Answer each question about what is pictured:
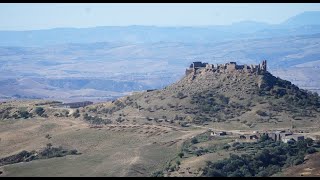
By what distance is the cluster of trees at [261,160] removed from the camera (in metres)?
33.0

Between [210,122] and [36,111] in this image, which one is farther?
[36,111]

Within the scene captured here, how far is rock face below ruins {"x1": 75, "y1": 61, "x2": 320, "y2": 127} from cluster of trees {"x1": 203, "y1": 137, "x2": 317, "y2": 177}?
9.94 m

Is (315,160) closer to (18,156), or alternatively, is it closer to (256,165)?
(256,165)

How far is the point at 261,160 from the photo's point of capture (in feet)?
116

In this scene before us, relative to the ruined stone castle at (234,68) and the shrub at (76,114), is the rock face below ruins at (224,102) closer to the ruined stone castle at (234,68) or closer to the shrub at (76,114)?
the ruined stone castle at (234,68)

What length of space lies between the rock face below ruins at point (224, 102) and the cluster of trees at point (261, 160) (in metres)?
9.94

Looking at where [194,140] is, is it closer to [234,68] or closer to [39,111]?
[234,68]

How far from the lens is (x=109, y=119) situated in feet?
177

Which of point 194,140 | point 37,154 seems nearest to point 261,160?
point 194,140

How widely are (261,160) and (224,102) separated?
64.4 feet

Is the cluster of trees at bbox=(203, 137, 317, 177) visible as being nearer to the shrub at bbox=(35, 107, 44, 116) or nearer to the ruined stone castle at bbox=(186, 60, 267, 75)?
the ruined stone castle at bbox=(186, 60, 267, 75)

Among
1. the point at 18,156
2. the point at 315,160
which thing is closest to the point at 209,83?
the point at 18,156

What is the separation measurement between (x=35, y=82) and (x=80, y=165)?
142 metres

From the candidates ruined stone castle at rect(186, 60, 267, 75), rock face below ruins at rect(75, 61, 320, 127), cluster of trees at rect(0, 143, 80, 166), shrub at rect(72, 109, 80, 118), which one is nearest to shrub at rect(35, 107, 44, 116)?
shrub at rect(72, 109, 80, 118)
